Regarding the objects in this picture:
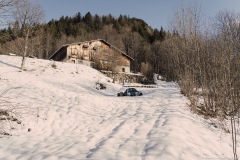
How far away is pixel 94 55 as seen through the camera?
52750 millimetres

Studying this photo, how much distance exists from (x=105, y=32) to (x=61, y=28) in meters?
14.4

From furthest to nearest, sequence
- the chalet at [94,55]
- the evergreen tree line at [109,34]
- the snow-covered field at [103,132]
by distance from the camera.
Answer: the evergreen tree line at [109,34]
the chalet at [94,55]
the snow-covered field at [103,132]

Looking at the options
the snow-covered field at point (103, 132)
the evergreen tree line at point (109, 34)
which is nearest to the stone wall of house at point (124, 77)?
the evergreen tree line at point (109, 34)

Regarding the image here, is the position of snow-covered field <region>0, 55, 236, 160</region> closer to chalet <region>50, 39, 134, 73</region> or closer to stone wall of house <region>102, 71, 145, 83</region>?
stone wall of house <region>102, 71, 145, 83</region>

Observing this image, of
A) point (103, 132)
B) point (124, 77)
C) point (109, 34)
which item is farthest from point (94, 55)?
point (103, 132)

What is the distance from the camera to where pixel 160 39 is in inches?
3418

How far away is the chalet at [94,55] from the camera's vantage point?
165ft

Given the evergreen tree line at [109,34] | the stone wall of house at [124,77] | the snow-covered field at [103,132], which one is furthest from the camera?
the evergreen tree line at [109,34]

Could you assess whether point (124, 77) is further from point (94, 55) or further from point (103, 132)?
point (103, 132)

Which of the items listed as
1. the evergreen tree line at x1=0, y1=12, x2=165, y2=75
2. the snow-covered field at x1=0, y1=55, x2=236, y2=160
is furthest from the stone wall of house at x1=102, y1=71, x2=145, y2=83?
the snow-covered field at x1=0, y1=55, x2=236, y2=160

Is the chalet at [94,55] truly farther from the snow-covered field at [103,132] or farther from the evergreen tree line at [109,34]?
the snow-covered field at [103,132]

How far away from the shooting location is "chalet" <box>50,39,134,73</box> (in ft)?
165

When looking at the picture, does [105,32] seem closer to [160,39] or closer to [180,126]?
[160,39]

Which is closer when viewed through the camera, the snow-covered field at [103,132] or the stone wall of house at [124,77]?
the snow-covered field at [103,132]
